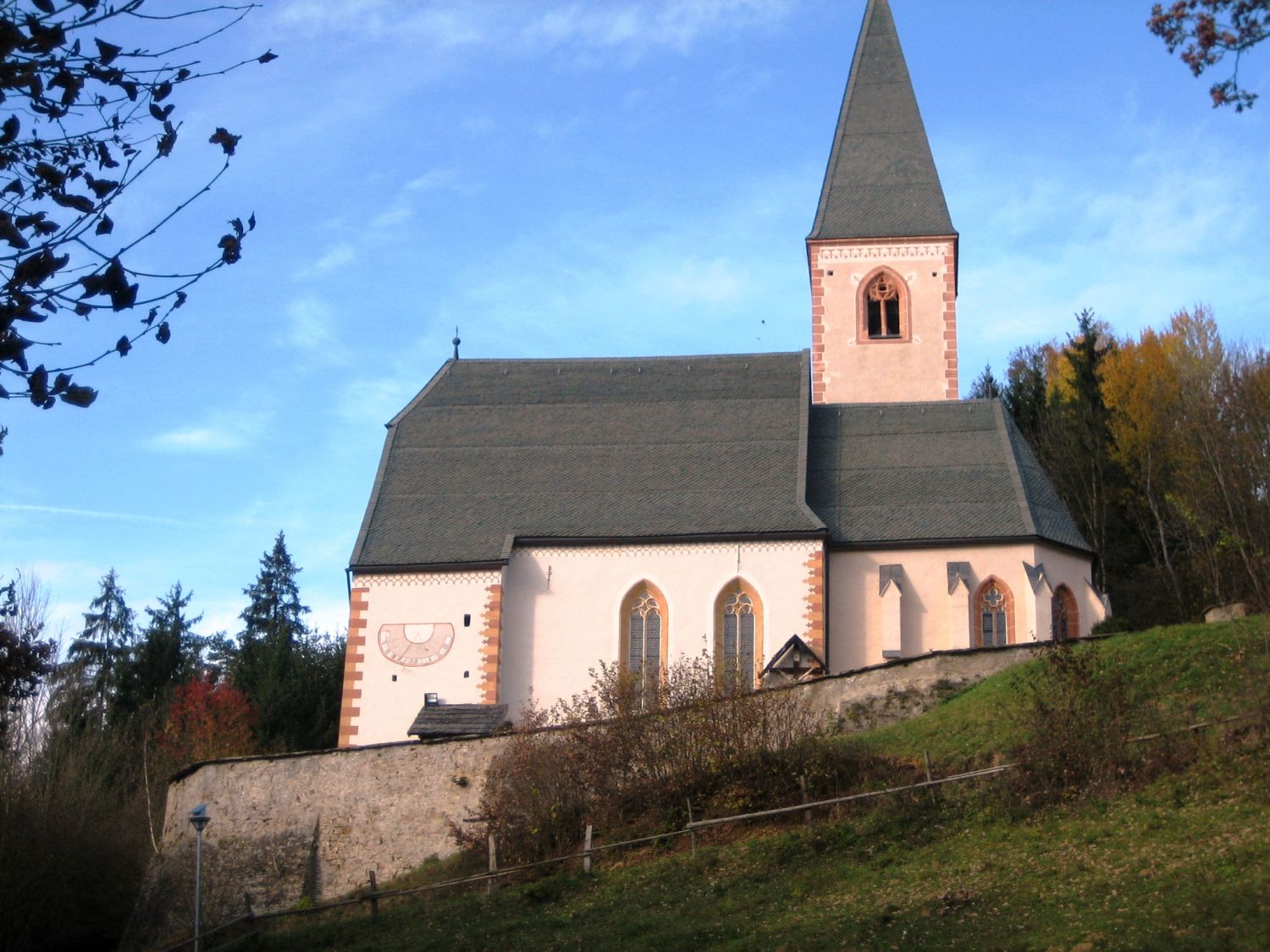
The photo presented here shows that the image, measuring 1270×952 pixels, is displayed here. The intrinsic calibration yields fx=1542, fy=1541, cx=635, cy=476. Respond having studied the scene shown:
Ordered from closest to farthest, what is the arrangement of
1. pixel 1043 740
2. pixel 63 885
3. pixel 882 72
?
pixel 1043 740 < pixel 63 885 < pixel 882 72

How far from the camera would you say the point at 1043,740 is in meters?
18.2

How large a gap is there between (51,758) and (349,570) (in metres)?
10.2

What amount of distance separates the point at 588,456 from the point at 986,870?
711 inches

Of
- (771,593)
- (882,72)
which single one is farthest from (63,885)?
(882,72)

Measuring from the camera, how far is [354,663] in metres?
29.9

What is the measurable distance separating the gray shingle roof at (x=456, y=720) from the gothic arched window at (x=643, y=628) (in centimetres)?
269

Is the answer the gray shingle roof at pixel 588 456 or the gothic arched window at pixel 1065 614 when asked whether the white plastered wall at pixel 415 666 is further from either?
Answer: the gothic arched window at pixel 1065 614

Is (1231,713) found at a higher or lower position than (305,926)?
higher

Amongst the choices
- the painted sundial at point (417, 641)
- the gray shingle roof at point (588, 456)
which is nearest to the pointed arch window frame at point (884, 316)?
the gray shingle roof at point (588, 456)

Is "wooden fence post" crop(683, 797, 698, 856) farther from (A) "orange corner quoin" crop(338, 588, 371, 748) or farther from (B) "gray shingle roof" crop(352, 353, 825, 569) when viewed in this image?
(A) "orange corner quoin" crop(338, 588, 371, 748)

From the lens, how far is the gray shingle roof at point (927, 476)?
30.0 metres

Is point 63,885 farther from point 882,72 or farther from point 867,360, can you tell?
point 882,72

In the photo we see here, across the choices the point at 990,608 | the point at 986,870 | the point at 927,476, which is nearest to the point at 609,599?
the point at 927,476

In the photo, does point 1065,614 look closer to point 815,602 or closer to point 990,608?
point 990,608
